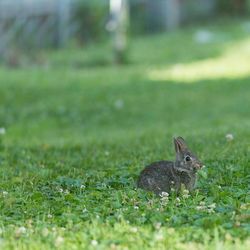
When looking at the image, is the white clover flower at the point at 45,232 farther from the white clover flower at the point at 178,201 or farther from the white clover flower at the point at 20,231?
the white clover flower at the point at 178,201

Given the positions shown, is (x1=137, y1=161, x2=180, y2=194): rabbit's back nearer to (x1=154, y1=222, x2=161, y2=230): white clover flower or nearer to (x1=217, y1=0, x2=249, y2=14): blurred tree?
(x1=154, y1=222, x2=161, y2=230): white clover flower

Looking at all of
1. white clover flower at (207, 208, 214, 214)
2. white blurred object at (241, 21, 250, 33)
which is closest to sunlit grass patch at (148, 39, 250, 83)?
white blurred object at (241, 21, 250, 33)

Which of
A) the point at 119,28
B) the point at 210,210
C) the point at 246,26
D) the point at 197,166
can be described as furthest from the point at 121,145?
the point at 246,26

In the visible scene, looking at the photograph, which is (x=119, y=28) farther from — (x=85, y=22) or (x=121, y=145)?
(x=121, y=145)

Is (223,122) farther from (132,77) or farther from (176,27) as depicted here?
(176,27)

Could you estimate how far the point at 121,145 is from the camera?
10.1 meters

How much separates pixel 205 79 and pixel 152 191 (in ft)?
34.2

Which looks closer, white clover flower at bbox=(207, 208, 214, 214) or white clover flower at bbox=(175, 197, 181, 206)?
white clover flower at bbox=(207, 208, 214, 214)

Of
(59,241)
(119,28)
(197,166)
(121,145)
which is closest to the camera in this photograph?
(59,241)

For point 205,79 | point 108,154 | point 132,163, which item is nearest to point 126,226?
point 132,163

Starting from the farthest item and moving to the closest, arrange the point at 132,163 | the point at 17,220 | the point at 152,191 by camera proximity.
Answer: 1. the point at 132,163
2. the point at 152,191
3. the point at 17,220

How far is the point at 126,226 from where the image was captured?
5832mm

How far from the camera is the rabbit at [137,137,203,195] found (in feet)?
22.7

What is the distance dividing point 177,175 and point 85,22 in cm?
1785
